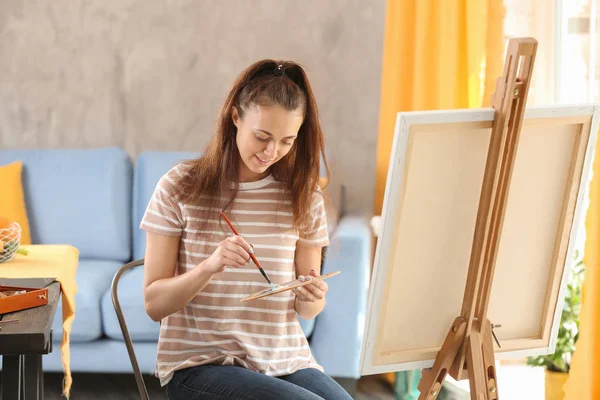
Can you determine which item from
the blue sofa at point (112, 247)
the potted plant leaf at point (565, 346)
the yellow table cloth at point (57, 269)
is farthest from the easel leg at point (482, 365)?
the potted plant leaf at point (565, 346)

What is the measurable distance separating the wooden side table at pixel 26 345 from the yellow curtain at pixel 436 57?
6.25 ft

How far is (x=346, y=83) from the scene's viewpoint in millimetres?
3652

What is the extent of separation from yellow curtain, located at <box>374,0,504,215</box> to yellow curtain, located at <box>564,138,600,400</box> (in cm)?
70

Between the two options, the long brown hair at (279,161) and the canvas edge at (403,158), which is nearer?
the canvas edge at (403,158)

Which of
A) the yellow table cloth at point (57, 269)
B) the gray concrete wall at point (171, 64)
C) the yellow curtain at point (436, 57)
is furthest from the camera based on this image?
the gray concrete wall at point (171, 64)

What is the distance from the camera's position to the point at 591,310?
2.52m

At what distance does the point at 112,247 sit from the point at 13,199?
44 cm

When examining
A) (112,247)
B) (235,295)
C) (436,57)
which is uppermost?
(436,57)

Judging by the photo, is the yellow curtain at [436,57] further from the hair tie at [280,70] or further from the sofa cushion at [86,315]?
the hair tie at [280,70]

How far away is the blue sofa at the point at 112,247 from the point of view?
9.27 feet

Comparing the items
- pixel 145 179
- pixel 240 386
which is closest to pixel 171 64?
pixel 145 179

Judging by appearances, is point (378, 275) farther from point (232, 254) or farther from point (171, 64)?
point (171, 64)

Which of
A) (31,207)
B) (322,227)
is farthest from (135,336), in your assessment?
(322,227)

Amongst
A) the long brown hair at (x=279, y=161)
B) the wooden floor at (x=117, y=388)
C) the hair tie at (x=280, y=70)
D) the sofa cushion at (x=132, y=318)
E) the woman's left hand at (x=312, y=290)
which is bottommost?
the wooden floor at (x=117, y=388)
